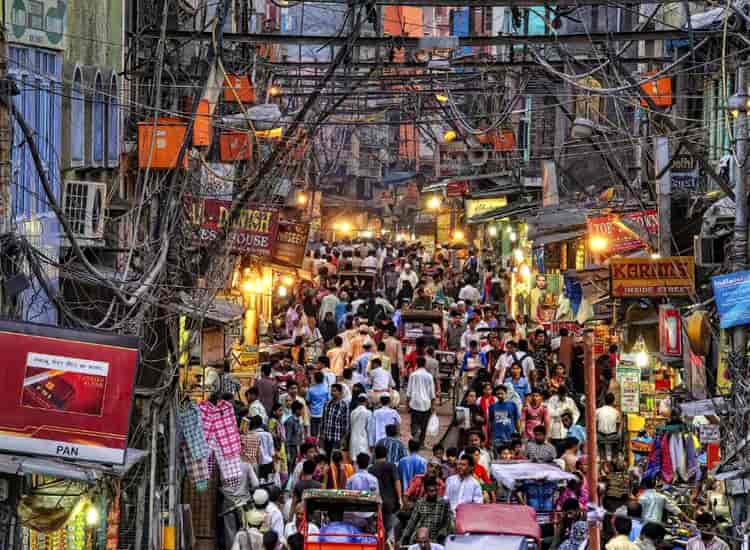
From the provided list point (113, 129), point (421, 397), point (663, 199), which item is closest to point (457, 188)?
point (663, 199)

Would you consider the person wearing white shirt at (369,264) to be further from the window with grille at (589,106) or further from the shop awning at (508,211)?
the window with grille at (589,106)

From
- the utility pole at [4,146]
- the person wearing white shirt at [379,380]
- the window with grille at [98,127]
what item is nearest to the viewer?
the utility pole at [4,146]

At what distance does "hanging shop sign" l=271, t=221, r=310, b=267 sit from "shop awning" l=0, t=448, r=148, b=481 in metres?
14.3

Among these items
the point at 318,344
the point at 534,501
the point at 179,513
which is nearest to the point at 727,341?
the point at 534,501

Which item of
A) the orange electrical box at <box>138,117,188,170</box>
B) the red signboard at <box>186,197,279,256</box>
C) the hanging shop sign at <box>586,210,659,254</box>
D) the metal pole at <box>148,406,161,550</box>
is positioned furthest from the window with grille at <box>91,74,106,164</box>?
the hanging shop sign at <box>586,210,659,254</box>

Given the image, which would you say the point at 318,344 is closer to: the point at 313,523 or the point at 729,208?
the point at 729,208

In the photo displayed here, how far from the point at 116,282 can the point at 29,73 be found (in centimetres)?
254

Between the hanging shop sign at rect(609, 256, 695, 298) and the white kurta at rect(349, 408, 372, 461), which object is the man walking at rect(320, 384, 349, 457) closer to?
the white kurta at rect(349, 408, 372, 461)

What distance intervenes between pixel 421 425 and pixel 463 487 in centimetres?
602

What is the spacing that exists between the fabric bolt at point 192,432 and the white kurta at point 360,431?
3516mm

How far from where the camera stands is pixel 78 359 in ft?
39.6

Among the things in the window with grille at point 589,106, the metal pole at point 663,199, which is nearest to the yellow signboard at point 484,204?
the window with grille at point 589,106

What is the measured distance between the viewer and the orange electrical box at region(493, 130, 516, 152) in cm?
3756

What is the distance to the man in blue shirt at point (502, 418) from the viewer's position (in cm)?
2027
